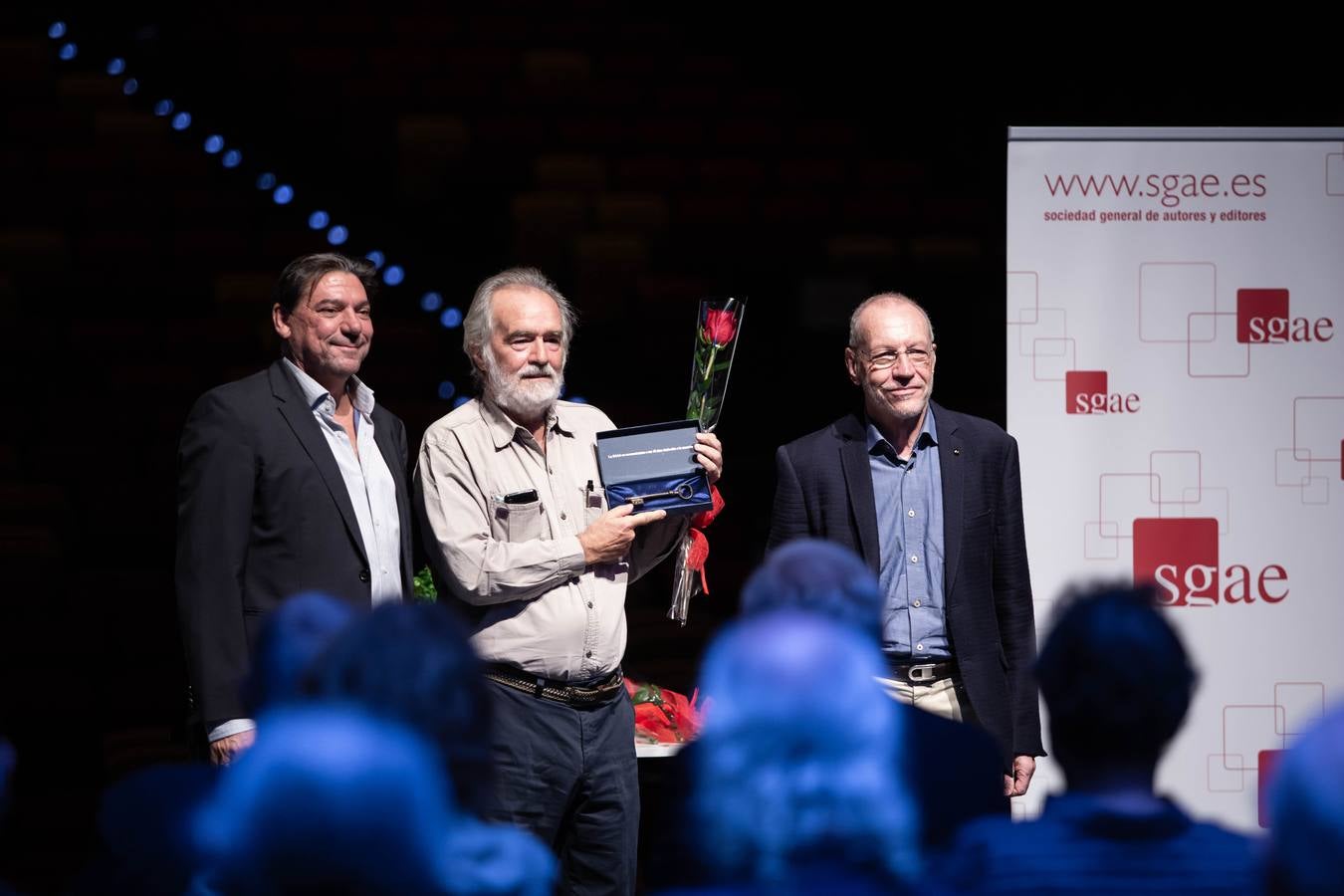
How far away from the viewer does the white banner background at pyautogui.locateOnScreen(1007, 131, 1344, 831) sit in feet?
12.7

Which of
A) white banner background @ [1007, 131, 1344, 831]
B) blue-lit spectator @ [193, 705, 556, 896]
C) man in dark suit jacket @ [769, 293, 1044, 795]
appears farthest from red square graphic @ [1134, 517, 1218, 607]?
Answer: blue-lit spectator @ [193, 705, 556, 896]

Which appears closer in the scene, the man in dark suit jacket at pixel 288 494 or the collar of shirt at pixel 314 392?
the man in dark suit jacket at pixel 288 494

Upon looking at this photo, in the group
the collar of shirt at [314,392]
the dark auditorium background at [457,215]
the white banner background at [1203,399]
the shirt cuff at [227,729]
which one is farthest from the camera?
the dark auditorium background at [457,215]

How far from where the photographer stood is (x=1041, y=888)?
4.55 ft

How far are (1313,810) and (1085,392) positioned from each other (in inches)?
119

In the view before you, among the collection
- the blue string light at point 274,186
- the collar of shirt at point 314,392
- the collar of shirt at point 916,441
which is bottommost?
the collar of shirt at point 916,441

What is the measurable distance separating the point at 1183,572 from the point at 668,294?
2.14m

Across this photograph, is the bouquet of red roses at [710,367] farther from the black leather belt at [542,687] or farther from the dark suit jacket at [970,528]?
the black leather belt at [542,687]

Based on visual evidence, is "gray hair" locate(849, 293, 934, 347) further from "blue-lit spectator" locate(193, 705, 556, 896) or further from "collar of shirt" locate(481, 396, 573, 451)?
"blue-lit spectator" locate(193, 705, 556, 896)

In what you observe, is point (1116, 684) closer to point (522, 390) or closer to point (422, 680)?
point (422, 680)

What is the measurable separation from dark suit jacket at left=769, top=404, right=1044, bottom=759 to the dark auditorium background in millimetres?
811

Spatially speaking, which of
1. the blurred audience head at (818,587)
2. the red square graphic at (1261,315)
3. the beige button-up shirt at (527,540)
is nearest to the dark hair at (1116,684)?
the blurred audience head at (818,587)

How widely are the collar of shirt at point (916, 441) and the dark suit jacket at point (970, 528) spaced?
15mm

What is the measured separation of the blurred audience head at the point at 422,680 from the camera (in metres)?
1.19
